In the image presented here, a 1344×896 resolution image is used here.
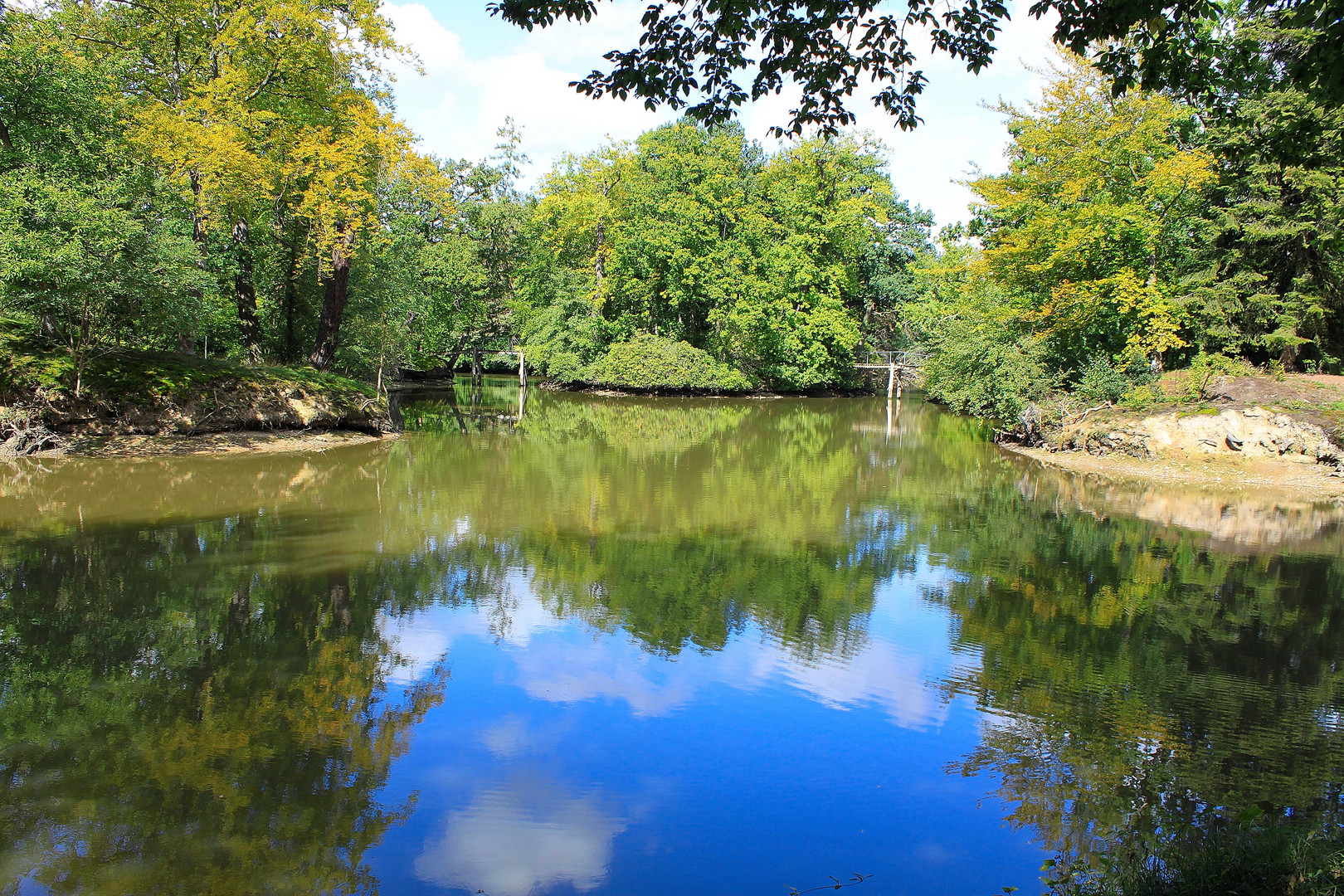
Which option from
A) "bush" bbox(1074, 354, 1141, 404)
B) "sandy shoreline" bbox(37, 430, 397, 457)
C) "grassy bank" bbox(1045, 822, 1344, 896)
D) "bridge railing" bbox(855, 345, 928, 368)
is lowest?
"grassy bank" bbox(1045, 822, 1344, 896)

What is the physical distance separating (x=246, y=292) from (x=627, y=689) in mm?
Answer: 19702

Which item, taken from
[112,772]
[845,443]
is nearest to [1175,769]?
[112,772]

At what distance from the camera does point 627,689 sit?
670 centimetres

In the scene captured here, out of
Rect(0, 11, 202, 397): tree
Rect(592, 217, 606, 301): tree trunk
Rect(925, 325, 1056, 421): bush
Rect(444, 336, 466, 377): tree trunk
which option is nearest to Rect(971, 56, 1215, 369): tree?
Rect(925, 325, 1056, 421): bush

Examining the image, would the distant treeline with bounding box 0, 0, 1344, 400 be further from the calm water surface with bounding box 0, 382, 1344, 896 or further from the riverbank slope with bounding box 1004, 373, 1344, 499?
the calm water surface with bounding box 0, 382, 1344, 896

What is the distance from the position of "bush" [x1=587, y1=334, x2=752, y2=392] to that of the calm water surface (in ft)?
81.6

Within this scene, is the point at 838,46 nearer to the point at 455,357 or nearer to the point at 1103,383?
the point at 1103,383

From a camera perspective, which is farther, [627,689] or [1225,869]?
[627,689]

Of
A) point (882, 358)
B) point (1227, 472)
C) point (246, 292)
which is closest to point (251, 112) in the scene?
point (246, 292)

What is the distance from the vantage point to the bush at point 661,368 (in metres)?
38.2

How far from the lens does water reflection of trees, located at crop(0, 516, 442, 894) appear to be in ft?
14.3

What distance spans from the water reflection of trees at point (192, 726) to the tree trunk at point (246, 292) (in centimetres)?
1383

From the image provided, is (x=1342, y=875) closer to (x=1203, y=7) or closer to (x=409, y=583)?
(x=1203, y=7)

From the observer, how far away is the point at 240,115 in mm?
19484
